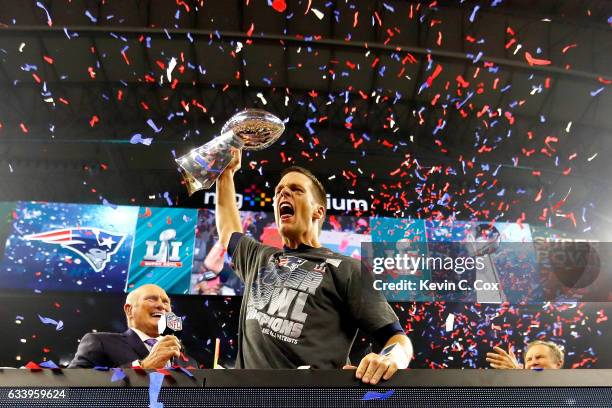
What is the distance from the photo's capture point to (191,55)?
6.15 m

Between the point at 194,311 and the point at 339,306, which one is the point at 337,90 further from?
the point at 339,306

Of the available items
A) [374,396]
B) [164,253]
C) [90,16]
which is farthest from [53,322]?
[374,396]

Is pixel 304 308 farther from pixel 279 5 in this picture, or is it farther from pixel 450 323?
pixel 450 323

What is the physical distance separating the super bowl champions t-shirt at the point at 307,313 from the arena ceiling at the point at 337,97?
463cm

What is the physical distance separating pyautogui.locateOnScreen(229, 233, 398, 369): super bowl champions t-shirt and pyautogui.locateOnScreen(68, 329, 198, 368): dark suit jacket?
108 centimetres

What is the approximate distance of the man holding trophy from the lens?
4.03 ft

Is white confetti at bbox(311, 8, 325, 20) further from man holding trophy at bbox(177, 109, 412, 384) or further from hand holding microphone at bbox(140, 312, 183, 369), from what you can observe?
Answer: hand holding microphone at bbox(140, 312, 183, 369)

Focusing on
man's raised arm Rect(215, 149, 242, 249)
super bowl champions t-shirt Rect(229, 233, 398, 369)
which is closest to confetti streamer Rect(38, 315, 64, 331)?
man's raised arm Rect(215, 149, 242, 249)

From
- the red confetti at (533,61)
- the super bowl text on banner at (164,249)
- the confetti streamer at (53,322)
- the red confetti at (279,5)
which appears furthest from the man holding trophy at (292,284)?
the confetti streamer at (53,322)

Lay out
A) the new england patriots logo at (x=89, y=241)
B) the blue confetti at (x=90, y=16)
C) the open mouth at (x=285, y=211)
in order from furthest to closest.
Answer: the new england patriots logo at (x=89, y=241), the blue confetti at (x=90, y=16), the open mouth at (x=285, y=211)

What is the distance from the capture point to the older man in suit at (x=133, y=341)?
235cm

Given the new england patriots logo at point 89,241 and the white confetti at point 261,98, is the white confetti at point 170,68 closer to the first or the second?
the white confetti at point 261,98

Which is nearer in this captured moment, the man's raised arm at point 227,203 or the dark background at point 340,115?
the man's raised arm at point 227,203

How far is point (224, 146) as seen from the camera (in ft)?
5.67
